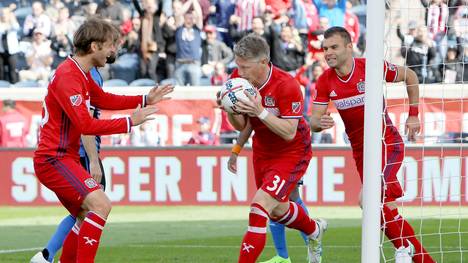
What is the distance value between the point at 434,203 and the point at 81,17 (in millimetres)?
7059

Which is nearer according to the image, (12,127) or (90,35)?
(90,35)

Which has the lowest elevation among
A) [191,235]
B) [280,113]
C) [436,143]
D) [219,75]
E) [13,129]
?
[191,235]

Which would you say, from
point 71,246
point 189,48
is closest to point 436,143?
point 189,48

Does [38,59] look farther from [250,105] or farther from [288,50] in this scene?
[250,105]

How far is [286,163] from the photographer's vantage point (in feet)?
27.3

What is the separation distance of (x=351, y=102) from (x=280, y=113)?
84cm

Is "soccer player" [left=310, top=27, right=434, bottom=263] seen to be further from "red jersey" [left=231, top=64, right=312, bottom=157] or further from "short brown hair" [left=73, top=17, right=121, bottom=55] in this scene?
"short brown hair" [left=73, top=17, right=121, bottom=55]

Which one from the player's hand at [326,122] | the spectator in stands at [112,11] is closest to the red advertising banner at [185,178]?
the spectator in stands at [112,11]

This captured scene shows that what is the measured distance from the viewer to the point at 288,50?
17.8m

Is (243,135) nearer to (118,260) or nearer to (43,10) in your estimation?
(118,260)

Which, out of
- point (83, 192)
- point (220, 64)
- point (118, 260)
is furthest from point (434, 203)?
point (83, 192)

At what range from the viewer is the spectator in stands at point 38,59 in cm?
1806

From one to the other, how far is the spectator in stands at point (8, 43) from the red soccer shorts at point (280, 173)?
34.5ft

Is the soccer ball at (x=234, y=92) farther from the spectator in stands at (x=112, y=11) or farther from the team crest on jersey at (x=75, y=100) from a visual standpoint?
the spectator in stands at (x=112, y=11)
